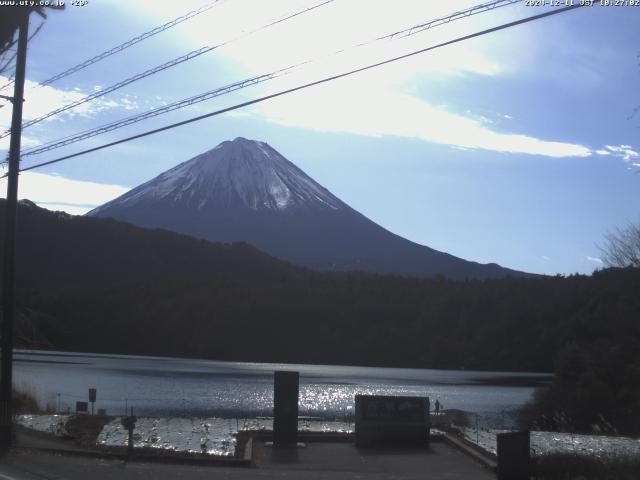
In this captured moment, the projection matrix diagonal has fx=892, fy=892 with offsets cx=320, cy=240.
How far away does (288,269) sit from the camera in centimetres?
14675

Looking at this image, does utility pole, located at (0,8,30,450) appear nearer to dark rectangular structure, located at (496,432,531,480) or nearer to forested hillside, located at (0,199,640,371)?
dark rectangular structure, located at (496,432,531,480)

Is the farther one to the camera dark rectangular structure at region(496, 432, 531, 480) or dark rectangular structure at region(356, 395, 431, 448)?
dark rectangular structure at region(356, 395, 431, 448)

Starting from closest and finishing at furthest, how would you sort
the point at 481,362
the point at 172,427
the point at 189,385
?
the point at 172,427 < the point at 189,385 < the point at 481,362

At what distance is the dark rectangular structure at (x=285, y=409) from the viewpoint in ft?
63.2

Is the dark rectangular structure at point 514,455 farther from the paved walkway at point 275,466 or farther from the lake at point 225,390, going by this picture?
the lake at point 225,390

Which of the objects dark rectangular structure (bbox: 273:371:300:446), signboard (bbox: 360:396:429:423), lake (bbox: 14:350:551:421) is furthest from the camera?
lake (bbox: 14:350:551:421)

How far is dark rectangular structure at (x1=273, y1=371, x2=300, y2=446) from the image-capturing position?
63.2 feet

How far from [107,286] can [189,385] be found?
64409 millimetres

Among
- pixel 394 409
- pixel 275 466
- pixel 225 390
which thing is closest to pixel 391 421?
pixel 394 409

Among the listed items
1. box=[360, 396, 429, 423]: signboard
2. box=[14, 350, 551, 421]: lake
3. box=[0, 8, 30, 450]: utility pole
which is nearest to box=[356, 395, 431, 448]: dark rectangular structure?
box=[360, 396, 429, 423]: signboard

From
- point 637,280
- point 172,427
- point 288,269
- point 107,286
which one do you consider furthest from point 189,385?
point 288,269

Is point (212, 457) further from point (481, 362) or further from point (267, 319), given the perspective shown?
point (267, 319)

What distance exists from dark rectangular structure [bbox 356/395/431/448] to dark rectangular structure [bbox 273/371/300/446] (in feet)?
4.64

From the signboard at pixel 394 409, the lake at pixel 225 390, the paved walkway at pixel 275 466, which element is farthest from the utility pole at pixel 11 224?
the lake at pixel 225 390
